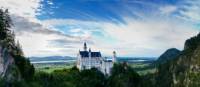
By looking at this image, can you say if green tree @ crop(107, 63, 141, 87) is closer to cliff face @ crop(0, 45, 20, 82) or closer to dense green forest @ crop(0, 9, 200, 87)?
dense green forest @ crop(0, 9, 200, 87)

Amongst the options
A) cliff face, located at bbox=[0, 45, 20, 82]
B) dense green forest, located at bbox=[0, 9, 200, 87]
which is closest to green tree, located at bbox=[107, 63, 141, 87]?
dense green forest, located at bbox=[0, 9, 200, 87]

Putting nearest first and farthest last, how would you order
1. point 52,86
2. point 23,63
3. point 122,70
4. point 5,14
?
point 23,63
point 5,14
point 52,86
point 122,70

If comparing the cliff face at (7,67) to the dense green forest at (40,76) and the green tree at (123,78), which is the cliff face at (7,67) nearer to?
the dense green forest at (40,76)

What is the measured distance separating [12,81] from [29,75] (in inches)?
791

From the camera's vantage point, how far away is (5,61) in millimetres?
112438

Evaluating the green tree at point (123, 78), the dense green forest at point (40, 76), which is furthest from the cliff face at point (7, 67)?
the green tree at point (123, 78)

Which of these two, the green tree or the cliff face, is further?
the green tree

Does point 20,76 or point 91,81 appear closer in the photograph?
point 20,76

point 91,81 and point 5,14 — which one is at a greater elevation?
point 5,14

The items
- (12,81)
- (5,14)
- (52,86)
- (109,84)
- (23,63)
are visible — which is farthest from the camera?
(109,84)

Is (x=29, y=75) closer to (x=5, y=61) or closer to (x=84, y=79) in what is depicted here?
(x=5, y=61)

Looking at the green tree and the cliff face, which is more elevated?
the cliff face

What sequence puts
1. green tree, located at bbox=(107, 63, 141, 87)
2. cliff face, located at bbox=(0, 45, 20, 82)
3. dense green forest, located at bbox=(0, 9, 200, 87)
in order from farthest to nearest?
green tree, located at bbox=(107, 63, 141, 87)
dense green forest, located at bbox=(0, 9, 200, 87)
cliff face, located at bbox=(0, 45, 20, 82)

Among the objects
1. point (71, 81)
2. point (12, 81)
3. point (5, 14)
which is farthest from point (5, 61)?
point (71, 81)
